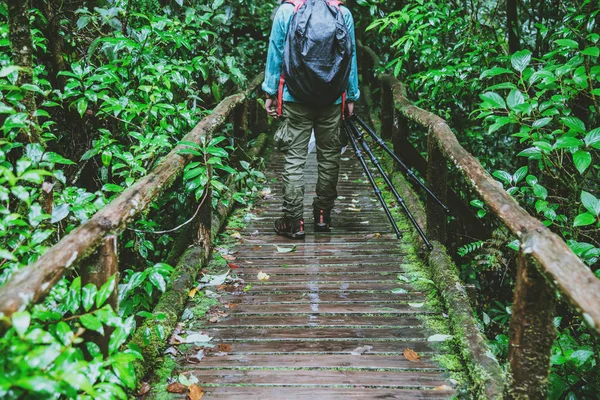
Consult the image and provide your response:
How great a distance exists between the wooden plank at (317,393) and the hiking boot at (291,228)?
2.25 meters

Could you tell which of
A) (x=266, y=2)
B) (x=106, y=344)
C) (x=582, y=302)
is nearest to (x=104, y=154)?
(x=106, y=344)

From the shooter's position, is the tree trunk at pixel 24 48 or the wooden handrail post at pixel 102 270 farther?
the tree trunk at pixel 24 48

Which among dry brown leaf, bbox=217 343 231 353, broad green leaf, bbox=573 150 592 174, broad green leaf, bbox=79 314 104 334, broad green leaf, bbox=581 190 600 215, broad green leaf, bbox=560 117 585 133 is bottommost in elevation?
dry brown leaf, bbox=217 343 231 353

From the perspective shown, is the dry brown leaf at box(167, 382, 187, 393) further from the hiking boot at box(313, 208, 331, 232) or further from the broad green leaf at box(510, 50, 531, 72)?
the broad green leaf at box(510, 50, 531, 72)

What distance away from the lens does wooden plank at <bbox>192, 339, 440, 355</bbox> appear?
10.5 feet

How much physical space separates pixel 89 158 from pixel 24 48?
4.96 ft

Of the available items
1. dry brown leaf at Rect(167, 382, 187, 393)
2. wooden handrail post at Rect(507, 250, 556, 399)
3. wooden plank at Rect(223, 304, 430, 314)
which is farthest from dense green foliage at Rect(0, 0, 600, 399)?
wooden handrail post at Rect(507, 250, 556, 399)

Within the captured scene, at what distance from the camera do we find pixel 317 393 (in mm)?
2807

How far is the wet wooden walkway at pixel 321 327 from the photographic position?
2889 mm

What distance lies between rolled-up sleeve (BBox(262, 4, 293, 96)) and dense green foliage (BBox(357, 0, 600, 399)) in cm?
148

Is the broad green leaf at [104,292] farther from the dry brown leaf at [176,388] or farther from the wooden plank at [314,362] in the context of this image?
the wooden plank at [314,362]

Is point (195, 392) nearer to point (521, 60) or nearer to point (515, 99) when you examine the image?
point (515, 99)

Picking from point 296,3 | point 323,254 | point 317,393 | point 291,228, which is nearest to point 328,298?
point 323,254

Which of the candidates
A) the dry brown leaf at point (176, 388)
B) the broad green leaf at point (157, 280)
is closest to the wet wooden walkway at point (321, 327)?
the dry brown leaf at point (176, 388)
